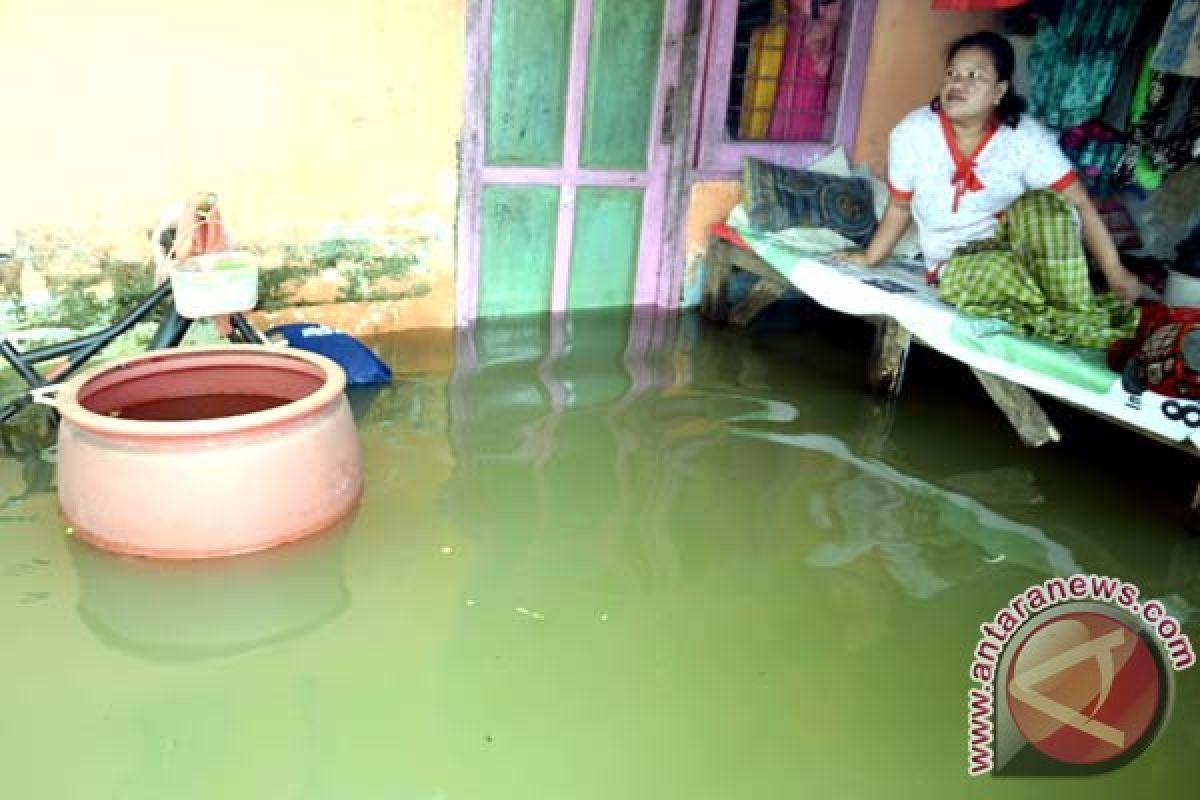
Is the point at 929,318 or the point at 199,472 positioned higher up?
the point at 929,318

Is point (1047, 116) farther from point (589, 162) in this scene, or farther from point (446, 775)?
point (446, 775)

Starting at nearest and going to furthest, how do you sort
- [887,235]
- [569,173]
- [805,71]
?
[887,235] → [569,173] → [805,71]

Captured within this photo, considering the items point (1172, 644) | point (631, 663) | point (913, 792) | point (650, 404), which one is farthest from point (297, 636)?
point (1172, 644)

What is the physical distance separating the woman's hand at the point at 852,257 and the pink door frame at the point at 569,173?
1022mm

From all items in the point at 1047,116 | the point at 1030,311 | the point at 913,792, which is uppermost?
the point at 1047,116

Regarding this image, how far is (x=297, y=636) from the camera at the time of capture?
2.40 metres

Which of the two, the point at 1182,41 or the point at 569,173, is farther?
the point at 569,173

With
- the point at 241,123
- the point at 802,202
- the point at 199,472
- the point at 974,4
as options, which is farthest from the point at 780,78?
the point at 199,472

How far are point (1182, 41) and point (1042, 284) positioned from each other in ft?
A: 4.87

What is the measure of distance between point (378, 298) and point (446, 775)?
117 inches

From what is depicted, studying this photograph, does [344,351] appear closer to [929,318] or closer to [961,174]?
[929,318]

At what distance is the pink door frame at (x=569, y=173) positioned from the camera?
449 cm

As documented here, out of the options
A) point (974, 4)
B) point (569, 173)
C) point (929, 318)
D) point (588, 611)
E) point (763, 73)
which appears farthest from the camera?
point (763, 73)

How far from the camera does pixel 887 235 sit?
14.9 feet
